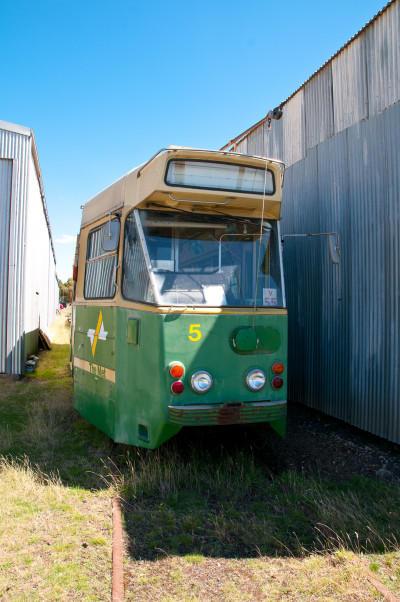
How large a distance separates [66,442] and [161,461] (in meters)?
1.74

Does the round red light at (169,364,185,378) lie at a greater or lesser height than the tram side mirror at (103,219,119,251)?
lesser

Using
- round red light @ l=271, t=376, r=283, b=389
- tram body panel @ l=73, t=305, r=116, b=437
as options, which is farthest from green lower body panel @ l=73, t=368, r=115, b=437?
round red light @ l=271, t=376, r=283, b=389

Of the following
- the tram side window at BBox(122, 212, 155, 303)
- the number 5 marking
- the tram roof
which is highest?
the tram roof

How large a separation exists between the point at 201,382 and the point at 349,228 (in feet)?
11.9

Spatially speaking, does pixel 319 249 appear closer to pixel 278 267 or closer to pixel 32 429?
pixel 278 267

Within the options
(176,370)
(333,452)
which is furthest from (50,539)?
(333,452)

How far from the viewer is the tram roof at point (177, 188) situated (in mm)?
5391

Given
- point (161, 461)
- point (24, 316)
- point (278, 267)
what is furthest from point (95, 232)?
point (24, 316)

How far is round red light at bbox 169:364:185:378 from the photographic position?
5082 millimetres

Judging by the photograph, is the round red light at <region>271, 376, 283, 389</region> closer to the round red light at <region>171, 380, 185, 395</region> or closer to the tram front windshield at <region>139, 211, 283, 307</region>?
the tram front windshield at <region>139, 211, 283, 307</region>

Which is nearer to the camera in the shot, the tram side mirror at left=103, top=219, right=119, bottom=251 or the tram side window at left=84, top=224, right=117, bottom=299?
the tram side mirror at left=103, top=219, right=119, bottom=251

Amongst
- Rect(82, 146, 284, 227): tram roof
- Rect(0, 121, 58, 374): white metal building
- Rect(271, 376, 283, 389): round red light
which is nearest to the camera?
Rect(82, 146, 284, 227): tram roof

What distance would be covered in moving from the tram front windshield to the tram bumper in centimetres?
109

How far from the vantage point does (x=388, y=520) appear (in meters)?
4.47
